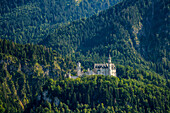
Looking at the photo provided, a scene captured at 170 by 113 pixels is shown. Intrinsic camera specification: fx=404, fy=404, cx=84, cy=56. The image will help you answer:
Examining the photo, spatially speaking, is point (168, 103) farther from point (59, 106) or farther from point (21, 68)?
point (21, 68)

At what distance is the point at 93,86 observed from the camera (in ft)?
550

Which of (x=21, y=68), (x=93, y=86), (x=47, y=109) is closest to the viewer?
(x=47, y=109)

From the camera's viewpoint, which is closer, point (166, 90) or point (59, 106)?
point (59, 106)

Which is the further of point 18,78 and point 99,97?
point 18,78

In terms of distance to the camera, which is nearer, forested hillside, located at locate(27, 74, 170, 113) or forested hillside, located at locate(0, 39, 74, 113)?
forested hillside, located at locate(27, 74, 170, 113)

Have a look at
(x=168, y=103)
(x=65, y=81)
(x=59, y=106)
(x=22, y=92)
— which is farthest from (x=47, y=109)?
(x=168, y=103)

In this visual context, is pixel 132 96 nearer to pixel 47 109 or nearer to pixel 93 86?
pixel 93 86

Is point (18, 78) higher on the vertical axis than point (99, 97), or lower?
higher

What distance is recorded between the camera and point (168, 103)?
17950 cm

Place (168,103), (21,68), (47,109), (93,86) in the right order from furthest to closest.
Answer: (21,68), (168,103), (93,86), (47,109)

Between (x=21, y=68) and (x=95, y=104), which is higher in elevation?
(x=21, y=68)

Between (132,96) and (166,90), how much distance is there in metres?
25.6

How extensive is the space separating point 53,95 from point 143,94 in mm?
39542

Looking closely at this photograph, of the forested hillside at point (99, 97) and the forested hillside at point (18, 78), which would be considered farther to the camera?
the forested hillside at point (18, 78)
